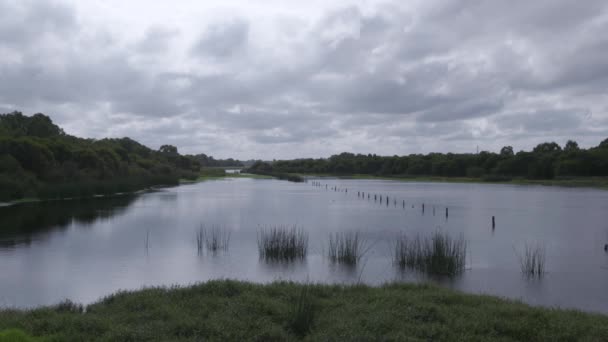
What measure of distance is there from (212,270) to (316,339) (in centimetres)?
860

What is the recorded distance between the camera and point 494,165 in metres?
109

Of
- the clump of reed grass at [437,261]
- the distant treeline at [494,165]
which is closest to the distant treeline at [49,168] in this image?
the clump of reed grass at [437,261]

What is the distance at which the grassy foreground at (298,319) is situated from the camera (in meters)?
7.39

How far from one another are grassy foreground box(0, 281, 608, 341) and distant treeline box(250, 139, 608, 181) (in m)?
88.1

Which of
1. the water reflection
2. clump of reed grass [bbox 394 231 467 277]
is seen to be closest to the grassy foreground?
clump of reed grass [bbox 394 231 467 277]

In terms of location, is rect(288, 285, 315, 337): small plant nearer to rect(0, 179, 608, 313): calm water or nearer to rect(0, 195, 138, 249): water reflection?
rect(0, 179, 608, 313): calm water

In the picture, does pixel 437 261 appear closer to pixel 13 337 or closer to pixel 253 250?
pixel 253 250

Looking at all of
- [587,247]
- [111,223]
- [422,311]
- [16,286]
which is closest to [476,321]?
[422,311]

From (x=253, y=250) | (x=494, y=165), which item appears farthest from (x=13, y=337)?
(x=494, y=165)

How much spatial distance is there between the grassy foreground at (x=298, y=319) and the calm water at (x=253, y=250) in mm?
1571

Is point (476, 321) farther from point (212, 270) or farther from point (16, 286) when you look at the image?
point (16, 286)

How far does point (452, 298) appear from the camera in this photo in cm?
951

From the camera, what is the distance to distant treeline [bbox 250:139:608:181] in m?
87.0

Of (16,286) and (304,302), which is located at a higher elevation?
(304,302)
